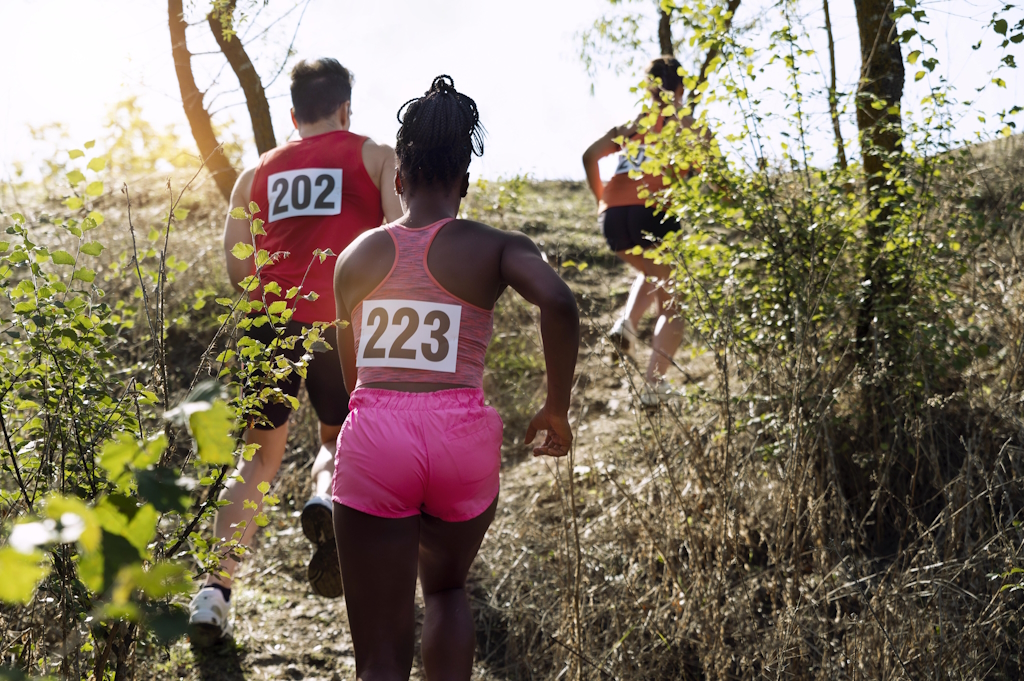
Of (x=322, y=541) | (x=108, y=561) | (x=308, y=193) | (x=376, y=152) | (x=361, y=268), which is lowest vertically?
(x=322, y=541)

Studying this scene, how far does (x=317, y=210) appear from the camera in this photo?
9.70 feet

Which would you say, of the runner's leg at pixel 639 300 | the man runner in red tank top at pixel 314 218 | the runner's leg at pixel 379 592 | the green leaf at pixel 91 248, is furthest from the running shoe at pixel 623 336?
the green leaf at pixel 91 248

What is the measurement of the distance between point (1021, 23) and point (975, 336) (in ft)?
5.22

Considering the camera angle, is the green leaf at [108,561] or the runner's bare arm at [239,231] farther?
the runner's bare arm at [239,231]

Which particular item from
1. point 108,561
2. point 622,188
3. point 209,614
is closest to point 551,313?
point 108,561

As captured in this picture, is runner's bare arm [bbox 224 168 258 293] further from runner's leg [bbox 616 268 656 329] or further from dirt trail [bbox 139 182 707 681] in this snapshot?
runner's leg [bbox 616 268 656 329]

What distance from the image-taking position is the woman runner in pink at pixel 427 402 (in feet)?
6.01

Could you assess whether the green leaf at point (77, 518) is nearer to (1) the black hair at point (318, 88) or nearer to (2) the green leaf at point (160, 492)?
(2) the green leaf at point (160, 492)

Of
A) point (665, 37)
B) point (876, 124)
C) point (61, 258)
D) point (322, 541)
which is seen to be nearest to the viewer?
point (61, 258)

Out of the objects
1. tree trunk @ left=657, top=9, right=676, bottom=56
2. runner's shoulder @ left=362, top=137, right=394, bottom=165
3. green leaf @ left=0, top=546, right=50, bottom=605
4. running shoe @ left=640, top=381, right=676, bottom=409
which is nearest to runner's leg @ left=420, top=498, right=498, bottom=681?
running shoe @ left=640, top=381, right=676, bottom=409

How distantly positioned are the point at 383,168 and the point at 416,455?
149cm

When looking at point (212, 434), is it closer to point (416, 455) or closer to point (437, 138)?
point (416, 455)

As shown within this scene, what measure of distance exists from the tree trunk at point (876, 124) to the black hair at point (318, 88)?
2.03 metres

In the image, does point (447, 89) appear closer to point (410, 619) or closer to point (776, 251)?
point (410, 619)
